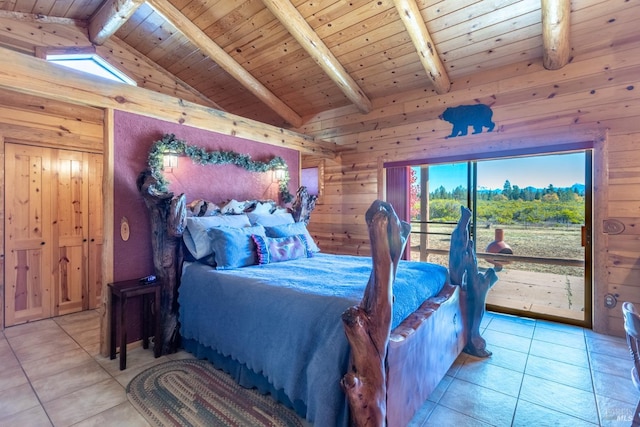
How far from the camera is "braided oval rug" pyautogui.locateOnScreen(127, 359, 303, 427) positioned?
1.90m

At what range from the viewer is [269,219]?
12.4 ft

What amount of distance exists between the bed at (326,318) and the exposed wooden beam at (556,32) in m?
2.02

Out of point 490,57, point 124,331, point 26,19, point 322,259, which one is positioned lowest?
point 124,331

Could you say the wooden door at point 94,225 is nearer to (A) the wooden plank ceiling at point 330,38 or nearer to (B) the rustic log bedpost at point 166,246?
(A) the wooden plank ceiling at point 330,38

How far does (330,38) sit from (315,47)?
0.80 ft

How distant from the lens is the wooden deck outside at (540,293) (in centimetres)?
382

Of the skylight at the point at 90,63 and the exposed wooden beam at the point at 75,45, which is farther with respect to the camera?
the skylight at the point at 90,63

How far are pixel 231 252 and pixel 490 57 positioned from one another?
360cm

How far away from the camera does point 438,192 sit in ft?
15.7

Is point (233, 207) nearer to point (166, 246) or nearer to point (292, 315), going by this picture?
point (166, 246)

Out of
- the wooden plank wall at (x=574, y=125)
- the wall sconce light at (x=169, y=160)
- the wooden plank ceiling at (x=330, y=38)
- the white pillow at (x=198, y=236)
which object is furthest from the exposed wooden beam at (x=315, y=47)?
the white pillow at (x=198, y=236)

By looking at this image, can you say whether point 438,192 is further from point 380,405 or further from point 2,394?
point 2,394

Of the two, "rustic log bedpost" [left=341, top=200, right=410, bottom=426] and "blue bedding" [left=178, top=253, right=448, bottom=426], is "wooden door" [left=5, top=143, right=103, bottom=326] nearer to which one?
"blue bedding" [left=178, top=253, right=448, bottom=426]

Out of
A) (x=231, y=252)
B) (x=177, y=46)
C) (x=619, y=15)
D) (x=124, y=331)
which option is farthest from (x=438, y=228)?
(x=177, y=46)
